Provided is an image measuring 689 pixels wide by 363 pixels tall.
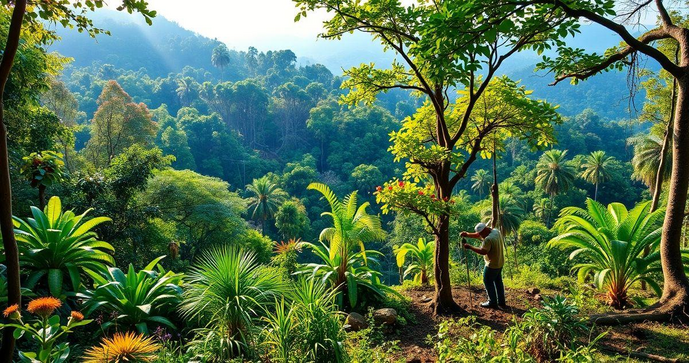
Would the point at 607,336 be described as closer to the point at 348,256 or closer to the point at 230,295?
the point at 348,256

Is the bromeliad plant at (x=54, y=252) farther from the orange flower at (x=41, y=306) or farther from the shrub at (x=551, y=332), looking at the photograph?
the shrub at (x=551, y=332)

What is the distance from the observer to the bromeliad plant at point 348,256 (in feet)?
18.0

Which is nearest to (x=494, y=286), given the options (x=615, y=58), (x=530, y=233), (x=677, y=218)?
(x=677, y=218)

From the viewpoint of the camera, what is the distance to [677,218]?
441cm

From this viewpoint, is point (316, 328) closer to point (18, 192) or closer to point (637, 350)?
point (637, 350)

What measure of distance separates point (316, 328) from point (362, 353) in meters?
0.43

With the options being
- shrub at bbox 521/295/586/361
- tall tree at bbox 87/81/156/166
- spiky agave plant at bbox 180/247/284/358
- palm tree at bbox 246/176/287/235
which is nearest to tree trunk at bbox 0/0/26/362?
spiky agave plant at bbox 180/247/284/358

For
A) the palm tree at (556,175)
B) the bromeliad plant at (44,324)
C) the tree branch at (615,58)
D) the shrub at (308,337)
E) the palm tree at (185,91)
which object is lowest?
the shrub at (308,337)

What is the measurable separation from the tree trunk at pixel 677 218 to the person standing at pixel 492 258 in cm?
173

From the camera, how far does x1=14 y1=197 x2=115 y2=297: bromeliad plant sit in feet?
13.9

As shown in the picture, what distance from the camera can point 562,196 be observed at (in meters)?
33.4

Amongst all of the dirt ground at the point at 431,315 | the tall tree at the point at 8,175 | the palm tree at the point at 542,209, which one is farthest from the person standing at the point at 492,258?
the palm tree at the point at 542,209

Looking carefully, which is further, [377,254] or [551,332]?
[377,254]

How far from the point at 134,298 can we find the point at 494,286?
14.8 ft
